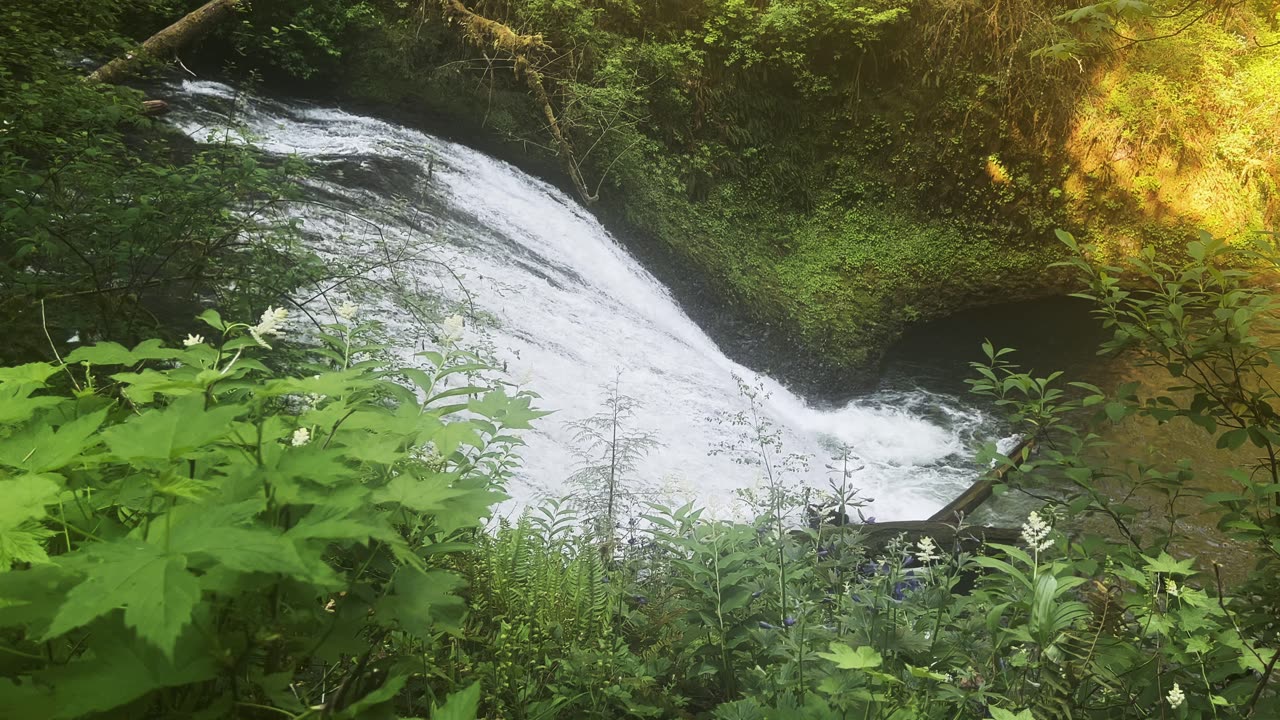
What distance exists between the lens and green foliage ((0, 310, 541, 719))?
58 centimetres

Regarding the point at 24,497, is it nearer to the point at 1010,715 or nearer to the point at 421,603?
the point at 421,603

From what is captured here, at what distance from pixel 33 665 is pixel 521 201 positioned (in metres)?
5.48

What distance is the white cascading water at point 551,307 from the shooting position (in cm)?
427

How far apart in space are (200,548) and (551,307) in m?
4.36

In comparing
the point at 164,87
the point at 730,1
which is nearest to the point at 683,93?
the point at 730,1

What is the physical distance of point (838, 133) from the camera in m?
Answer: 7.70

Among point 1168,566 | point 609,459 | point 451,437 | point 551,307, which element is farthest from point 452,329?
point 551,307

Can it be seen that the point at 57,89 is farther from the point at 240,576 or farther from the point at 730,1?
the point at 730,1

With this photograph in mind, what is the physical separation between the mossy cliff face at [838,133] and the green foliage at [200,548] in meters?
5.57

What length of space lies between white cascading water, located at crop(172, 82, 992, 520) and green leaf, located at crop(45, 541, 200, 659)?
319 centimetres

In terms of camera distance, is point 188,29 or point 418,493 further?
point 188,29

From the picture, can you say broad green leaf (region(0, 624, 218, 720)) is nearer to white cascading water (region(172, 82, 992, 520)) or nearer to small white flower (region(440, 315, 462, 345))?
small white flower (region(440, 315, 462, 345))

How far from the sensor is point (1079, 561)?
161 centimetres

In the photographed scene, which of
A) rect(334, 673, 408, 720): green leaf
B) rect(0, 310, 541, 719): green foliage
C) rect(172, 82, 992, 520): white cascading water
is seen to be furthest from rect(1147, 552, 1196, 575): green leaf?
rect(172, 82, 992, 520): white cascading water
